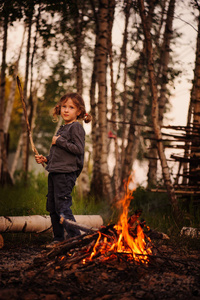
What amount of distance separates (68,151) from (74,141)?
14 centimetres

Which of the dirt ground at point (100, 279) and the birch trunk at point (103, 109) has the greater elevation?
the birch trunk at point (103, 109)

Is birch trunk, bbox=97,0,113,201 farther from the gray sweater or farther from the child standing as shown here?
the gray sweater

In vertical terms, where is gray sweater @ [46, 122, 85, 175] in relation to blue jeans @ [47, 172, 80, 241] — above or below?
above

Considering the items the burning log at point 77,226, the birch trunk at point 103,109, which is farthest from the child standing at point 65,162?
the birch trunk at point 103,109

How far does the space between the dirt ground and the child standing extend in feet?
2.21

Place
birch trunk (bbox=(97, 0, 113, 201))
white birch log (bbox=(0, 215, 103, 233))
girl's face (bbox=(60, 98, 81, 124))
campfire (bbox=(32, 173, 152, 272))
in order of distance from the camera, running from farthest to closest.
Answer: birch trunk (bbox=(97, 0, 113, 201)), white birch log (bbox=(0, 215, 103, 233)), girl's face (bbox=(60, 98, 81, 124)), campfire (bbox=(32, 173, 152, 272))

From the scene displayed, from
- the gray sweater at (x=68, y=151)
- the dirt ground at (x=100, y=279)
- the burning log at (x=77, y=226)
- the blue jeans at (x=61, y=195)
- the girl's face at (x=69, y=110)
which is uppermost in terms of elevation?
the girl's face at (x=69, y=110)

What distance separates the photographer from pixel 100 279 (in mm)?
3215

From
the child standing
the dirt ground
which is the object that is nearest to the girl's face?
the child standing

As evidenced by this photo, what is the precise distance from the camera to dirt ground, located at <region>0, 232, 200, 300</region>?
2.87 m

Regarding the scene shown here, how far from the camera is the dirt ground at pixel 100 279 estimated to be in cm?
287

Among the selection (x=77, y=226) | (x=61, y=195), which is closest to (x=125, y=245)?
(x=77, y=226)

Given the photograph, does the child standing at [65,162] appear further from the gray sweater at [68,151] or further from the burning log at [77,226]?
the burning log at [77,226]

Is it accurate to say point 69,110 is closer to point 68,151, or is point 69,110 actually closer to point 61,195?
point 68,151
